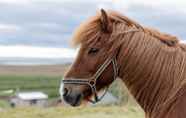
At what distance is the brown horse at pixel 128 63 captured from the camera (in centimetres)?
411

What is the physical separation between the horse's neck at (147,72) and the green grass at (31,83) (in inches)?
1264

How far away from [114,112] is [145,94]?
28.2 ft

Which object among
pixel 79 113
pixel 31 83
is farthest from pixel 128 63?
pixel 31 83

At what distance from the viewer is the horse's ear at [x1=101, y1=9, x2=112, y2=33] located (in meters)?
4.21

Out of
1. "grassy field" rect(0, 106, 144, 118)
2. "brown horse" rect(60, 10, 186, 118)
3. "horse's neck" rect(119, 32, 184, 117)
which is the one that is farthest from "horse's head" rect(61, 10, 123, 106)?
"grassy field" rect(0, 106, 144, 118)

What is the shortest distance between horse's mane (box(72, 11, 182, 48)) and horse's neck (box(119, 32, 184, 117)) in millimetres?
158

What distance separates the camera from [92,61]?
4.25 meters

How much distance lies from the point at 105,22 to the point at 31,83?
40244 mm

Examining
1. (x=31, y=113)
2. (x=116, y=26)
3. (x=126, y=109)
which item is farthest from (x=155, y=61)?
(x=31, y=113)

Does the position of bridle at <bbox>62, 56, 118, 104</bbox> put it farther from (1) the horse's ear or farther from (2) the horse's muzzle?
(1) the horse's ear

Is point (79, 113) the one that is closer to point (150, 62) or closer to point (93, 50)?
point (93, 50)

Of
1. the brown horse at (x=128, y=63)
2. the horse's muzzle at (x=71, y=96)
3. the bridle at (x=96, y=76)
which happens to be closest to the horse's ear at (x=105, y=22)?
the brown horse at (x=128, y=63)

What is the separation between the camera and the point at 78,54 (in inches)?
170

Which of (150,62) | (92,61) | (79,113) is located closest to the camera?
(150,62)
